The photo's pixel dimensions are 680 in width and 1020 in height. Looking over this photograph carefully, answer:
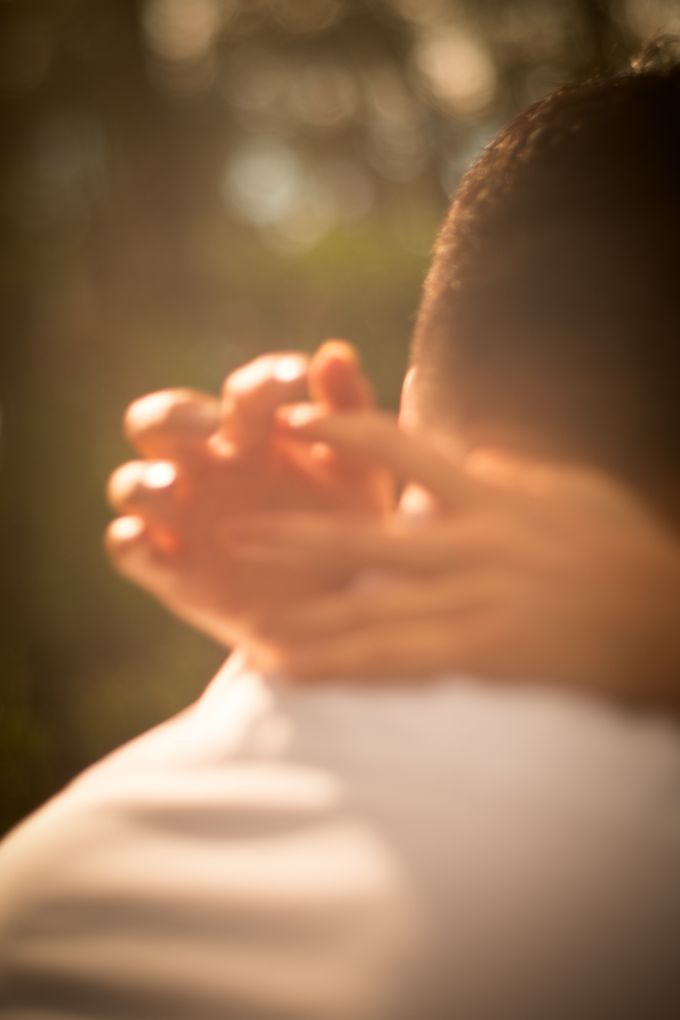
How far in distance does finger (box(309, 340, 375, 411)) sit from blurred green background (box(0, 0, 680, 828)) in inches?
64.8

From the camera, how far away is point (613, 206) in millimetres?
449

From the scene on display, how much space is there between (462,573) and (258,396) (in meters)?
0.13

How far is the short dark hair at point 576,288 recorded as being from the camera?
16.9 inches

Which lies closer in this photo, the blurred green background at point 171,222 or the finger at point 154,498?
the finger at point 154,498

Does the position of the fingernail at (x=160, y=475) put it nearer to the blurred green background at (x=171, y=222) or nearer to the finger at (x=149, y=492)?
the finger at (x=149, y=492)

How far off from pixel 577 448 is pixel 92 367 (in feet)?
6.60

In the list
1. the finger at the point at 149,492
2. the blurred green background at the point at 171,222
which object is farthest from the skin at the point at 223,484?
the blurred green background at the point at 171,222

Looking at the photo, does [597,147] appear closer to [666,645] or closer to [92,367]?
[666,645]

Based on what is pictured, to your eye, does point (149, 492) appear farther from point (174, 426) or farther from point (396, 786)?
point (396, 786)

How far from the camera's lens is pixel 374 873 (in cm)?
34

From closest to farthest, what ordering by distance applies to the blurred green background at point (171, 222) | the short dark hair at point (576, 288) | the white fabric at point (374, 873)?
the white fabric at point (374, 873) → the short dark hair at point (576, 288) → the blurred green background at point (171, 222)

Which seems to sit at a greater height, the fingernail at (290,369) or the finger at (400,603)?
the fingernail at (290,369)

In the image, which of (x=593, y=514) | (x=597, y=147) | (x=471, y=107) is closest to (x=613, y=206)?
(x=597, y=147)

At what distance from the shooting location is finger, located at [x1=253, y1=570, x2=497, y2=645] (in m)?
0.35
